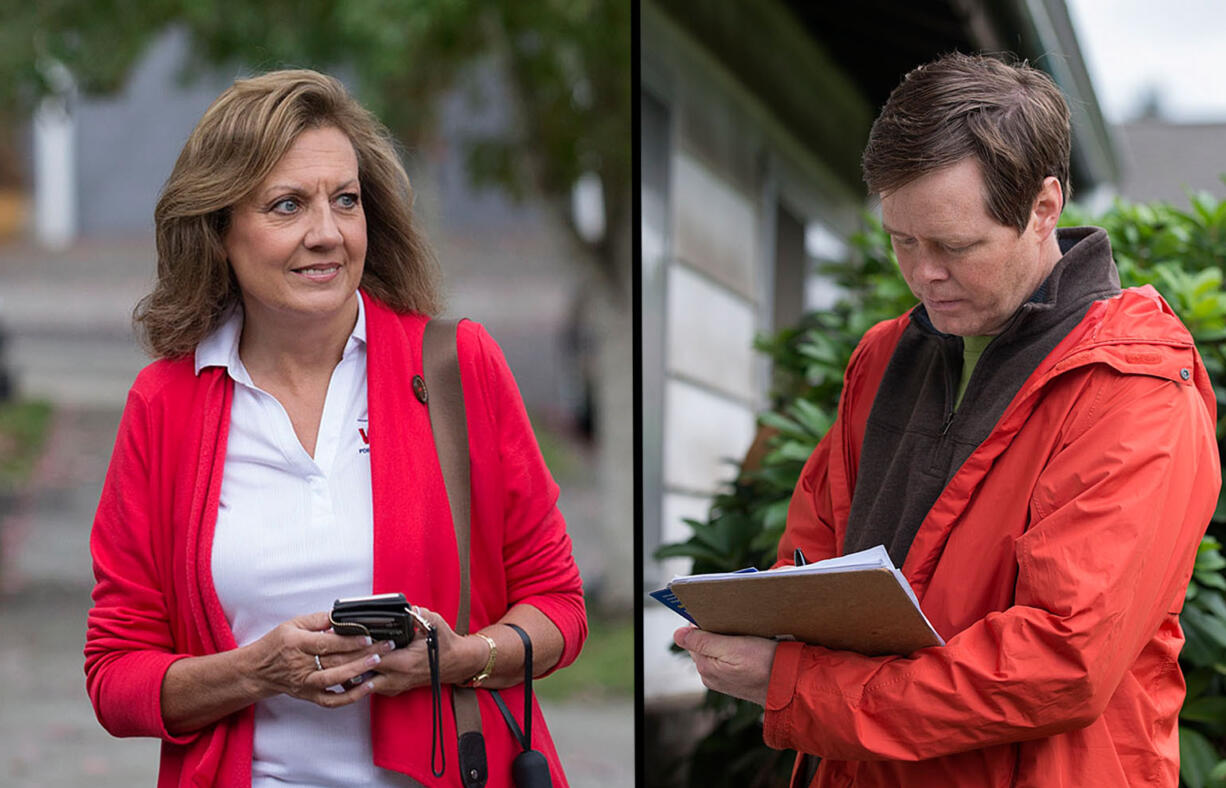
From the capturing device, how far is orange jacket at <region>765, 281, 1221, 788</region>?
183 centimetres

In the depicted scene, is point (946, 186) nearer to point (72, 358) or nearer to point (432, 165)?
point (432, 165)

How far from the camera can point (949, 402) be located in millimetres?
2166

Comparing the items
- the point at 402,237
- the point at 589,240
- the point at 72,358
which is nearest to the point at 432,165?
the point at 589,240

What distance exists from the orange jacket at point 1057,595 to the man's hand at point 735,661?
0.12 feet

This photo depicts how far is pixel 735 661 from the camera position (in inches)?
82.4

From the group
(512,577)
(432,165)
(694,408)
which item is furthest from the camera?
(432,165)

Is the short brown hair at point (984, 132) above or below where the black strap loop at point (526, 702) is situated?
above

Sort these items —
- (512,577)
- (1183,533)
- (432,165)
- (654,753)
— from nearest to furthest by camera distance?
(1183,533), (512,577), (654,753), (432,165)

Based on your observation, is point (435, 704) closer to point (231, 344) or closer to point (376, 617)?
point (376, 617)

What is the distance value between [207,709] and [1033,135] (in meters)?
1.50

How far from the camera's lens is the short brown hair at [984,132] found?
6.38 feet

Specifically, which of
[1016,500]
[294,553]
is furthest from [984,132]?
[294,553]

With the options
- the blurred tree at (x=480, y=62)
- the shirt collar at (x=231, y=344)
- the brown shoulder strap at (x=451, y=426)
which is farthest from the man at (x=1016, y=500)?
the blurred tree at (x=480, y=62)

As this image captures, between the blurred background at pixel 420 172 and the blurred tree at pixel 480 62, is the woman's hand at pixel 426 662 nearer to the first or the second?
the blurred background at pixel 420 172
